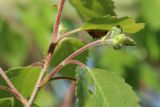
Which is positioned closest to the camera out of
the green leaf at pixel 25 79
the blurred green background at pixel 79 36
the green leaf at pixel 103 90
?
the green leaf at pixel 103 90

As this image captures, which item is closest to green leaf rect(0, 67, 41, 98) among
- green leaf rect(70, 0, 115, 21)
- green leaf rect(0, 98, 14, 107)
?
green leaf rect(0, 98, 14, 107)

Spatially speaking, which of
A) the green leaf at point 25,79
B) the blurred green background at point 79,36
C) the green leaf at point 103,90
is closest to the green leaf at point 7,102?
the green leaf at point 25,79

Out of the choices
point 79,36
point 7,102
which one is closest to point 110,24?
point 7,102

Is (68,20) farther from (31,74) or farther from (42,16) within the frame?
(31,74)

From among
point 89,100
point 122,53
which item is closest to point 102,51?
point 122,53

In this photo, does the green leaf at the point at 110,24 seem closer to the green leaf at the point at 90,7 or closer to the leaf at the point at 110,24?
the leaf at the point at 110,24

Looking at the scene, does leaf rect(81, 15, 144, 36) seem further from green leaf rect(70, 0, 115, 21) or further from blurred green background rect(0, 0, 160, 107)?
blurred green background rect(0, 0, 160, 107)

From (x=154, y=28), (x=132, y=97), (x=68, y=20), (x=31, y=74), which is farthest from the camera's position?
(x=68, y=20)
